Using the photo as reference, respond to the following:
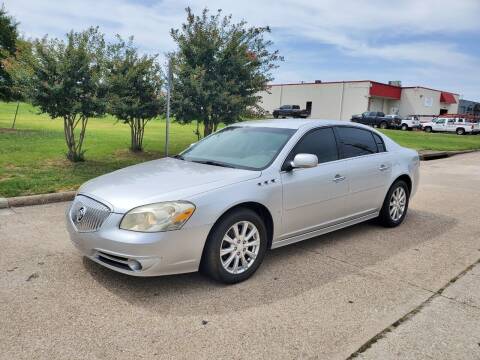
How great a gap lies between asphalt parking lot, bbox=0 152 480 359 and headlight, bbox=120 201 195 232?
615 millimetres

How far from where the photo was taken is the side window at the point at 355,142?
5.35 metres

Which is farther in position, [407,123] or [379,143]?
[407,123]

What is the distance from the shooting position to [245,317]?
3.42 metres

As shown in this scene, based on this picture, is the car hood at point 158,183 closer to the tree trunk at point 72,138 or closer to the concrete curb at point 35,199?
the concrete curb at point 35,199

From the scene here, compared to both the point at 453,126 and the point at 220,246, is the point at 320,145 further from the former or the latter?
the point at 453,126

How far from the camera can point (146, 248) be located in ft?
11.6

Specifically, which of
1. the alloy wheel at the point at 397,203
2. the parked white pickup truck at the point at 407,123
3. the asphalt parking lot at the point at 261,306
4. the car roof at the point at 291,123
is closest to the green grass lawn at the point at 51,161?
the asphalt parking lot at the point at 261,306

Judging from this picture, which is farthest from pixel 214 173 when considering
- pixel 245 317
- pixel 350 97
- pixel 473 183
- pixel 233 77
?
pixel 350 97

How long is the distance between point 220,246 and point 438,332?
184 centimetres

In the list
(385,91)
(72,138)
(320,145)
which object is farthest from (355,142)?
(385,91)

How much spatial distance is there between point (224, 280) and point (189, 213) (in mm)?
734

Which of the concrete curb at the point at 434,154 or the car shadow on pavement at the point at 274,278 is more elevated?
the concrete curb at the point at 434,154

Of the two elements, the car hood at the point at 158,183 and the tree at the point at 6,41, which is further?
the tree at the point at 6,41

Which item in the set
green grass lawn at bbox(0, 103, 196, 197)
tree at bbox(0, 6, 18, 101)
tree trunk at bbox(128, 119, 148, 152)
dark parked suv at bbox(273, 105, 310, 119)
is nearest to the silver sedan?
green grass lawn at bbox(0, 103, 196, 197)
